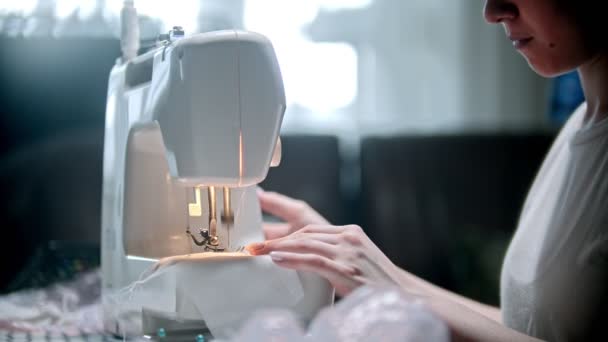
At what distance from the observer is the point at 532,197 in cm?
124

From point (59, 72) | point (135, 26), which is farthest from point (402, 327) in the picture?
point (59, 72)

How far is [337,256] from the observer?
0.73 m

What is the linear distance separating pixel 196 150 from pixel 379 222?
4.18 ft

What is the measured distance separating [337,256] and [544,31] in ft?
1.29

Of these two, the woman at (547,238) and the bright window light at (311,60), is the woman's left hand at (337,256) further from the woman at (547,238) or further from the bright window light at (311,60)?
the bright window light at (311,60)

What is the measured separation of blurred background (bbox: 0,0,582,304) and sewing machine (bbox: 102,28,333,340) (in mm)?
98

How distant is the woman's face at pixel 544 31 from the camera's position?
0.87m

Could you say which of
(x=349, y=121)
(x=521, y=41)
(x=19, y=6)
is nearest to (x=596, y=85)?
(x=521, y=41)

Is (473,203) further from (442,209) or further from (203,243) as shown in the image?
(203,243)

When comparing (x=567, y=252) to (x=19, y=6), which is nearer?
(x=567, y=252)

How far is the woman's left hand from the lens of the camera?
722 mm

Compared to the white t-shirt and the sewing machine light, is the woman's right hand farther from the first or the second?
the white t-shirt

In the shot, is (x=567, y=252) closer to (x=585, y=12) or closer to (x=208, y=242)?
(x=585, y=12)

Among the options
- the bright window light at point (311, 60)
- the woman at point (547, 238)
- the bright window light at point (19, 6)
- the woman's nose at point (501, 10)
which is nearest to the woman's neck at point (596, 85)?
the woman at point (547, 238)
